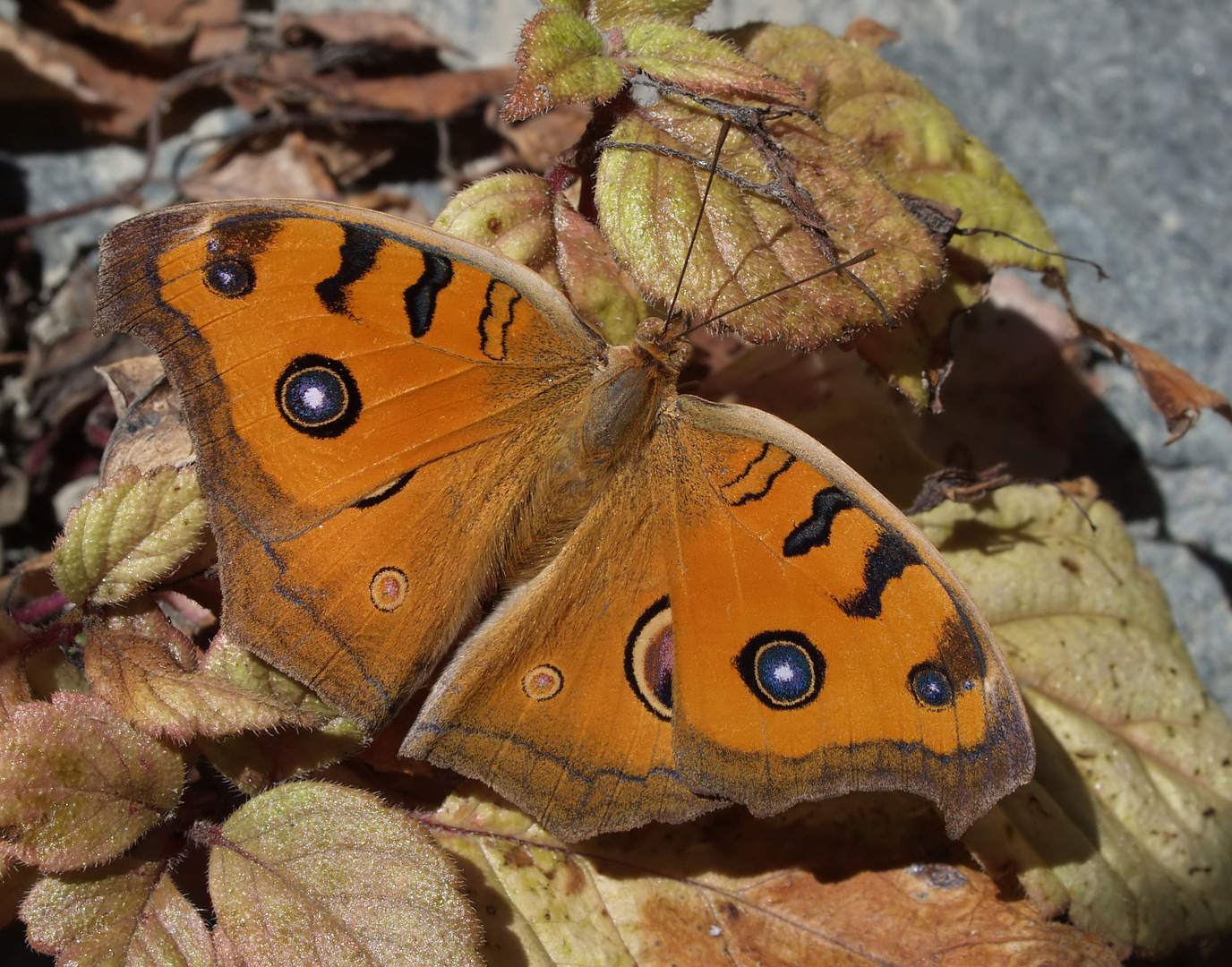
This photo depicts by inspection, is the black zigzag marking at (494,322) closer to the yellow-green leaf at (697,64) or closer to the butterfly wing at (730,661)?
the butterfly wing at (730,661)

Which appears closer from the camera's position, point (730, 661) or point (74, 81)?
point (730, 661)

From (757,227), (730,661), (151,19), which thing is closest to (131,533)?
(730,661)

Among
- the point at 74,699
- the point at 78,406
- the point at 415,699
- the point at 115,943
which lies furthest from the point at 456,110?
the point at 115,943

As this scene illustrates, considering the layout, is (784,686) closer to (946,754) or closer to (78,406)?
(946,754)

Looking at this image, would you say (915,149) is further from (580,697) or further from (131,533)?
(131,533)

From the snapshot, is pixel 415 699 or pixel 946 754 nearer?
pixel 946 754
